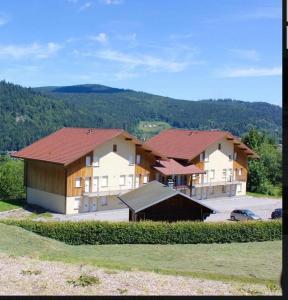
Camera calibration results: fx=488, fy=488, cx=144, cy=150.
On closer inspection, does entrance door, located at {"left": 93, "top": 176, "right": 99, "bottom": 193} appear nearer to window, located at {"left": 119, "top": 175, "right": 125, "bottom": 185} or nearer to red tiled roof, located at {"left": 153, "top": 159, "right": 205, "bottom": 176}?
window, located at {"left": 119, "top": 175, "right": 125, "bottom": 185}

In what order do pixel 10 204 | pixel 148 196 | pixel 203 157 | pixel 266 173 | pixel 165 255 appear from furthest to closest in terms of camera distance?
pixel 266 173 → pixel 203 157 → pixel 10 204 → pixel 148 196 → pixel 165 255

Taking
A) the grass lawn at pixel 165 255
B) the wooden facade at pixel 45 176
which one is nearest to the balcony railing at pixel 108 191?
the wooden facade at pixel 45 176

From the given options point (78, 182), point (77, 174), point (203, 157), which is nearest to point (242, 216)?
point (78, 182)

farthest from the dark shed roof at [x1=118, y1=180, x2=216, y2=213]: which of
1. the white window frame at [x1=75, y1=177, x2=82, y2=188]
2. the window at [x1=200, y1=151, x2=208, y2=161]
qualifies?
the window at [x1=200, y1=151, x2=208, y2=161]

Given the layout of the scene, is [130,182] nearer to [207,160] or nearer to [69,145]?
[69,145]

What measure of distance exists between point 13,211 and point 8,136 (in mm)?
153964

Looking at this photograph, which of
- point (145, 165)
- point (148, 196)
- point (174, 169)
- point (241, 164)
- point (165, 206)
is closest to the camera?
point (165, 206)

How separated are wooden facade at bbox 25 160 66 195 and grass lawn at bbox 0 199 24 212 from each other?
69.8 inches

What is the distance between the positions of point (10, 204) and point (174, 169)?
15314mm

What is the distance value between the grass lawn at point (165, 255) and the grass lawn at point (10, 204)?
17.1 meters

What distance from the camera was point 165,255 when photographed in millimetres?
20594

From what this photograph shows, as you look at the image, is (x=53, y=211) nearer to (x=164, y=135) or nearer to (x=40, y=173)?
(x=40, y=173)

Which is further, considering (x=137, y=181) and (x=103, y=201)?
(x=137, y=181)

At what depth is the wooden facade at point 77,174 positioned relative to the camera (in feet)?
129
